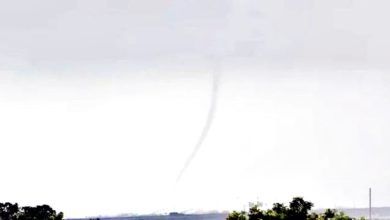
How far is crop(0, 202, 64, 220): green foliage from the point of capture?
102 meters

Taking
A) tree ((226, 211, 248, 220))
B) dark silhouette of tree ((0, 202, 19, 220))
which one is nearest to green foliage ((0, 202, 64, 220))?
dark silhouette of tree ((0, 202, 19, 220))

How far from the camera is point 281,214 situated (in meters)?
68.2

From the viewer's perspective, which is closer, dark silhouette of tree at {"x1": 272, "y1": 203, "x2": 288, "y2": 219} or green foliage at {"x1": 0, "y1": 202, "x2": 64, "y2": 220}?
dark silhouette of tree at {"x1": 272, "y1": 203, "x2": 288, "y2": 219}

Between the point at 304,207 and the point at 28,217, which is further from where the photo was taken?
the point at 28,217

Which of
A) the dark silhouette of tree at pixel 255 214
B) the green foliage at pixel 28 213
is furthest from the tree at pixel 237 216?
the green foliage at pixel 28 213

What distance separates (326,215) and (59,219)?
48381mm

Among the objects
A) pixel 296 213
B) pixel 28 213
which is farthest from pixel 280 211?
pixel 28 213

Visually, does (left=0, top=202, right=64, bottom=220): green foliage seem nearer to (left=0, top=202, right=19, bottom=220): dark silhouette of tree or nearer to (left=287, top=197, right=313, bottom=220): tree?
(left=0, top=202, right=19, bottom=220): dark silhouette of tree

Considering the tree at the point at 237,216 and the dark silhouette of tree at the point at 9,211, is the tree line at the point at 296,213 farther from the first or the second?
the dark silhouette of tree at the point at 9,211

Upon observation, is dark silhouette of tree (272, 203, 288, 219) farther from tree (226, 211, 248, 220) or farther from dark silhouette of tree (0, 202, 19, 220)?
dark silhouette of tree (0, 202, 19, 220)

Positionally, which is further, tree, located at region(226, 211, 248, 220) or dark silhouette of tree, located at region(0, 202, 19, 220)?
dark silhouette of tree, located at region(0, 202, 19, 220)

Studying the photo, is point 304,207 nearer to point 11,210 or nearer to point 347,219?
point 347,219

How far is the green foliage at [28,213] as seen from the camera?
102m

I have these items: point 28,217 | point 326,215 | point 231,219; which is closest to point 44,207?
point 28,217
